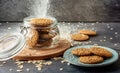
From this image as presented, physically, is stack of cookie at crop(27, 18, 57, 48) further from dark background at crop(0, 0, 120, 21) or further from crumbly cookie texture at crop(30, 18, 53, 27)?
dark background at crop(0, 0, 120, 21)

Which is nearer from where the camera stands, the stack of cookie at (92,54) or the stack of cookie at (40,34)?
the stack of cookie at (92,54)

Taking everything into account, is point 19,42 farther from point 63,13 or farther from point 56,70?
point 63,13

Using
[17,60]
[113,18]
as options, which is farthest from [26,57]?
[113,18]

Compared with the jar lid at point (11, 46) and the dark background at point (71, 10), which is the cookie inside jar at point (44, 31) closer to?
the jar lid at point (11, 46)

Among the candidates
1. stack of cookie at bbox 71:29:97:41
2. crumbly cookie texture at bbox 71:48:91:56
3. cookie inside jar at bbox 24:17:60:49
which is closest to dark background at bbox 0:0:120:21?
stack of cookie at bbox 71:29:97:41

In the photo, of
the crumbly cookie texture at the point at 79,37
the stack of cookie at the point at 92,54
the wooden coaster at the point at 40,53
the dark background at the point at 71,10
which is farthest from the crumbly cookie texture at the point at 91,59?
the dark background at the point at 71,10

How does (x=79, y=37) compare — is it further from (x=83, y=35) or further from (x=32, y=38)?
(x=32, y=38)
